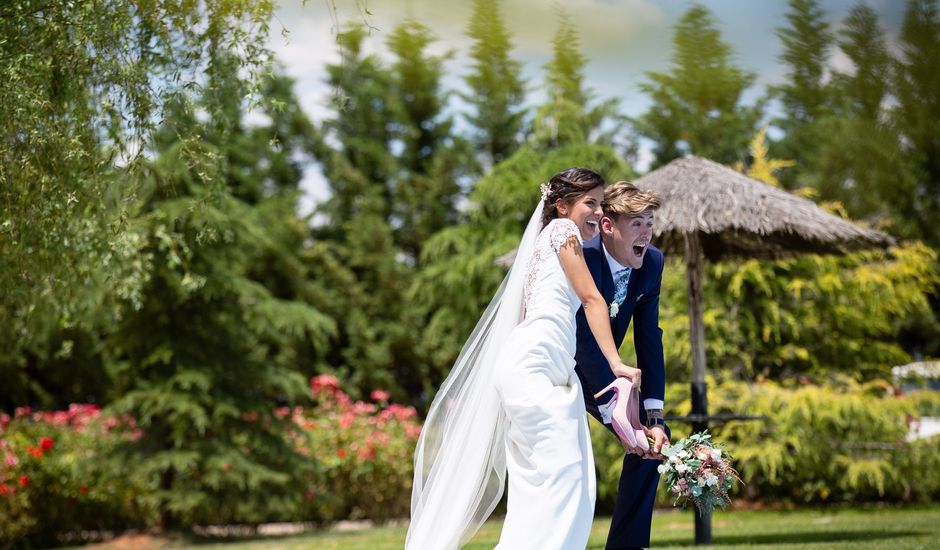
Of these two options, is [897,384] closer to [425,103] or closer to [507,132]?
[507,132]

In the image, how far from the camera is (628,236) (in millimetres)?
4688

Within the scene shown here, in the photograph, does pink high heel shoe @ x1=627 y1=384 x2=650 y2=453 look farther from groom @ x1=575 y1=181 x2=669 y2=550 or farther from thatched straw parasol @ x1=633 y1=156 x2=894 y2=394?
thatched straw parasol @ x1=633 y1=156 x2=894 y2=394

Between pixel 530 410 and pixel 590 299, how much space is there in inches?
21.5

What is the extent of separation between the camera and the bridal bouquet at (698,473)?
4.20m

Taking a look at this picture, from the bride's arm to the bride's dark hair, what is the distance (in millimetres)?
307

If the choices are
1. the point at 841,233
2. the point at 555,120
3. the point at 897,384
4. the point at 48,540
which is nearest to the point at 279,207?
the point at 555,120

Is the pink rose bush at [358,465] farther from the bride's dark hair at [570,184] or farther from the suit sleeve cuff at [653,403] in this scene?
the bride's dark hair at [570,184]

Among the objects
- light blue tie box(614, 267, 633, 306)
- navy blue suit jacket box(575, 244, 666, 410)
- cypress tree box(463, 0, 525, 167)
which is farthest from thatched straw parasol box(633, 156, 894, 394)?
cypress tree box(463, 0, 525, 167)

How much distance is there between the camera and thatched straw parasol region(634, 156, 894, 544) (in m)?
8.39

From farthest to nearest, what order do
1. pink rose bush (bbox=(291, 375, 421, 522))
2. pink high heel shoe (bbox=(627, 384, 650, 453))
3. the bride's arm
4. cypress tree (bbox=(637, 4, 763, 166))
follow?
cypress tree (bbox=(637, 4, 763, 166))
pink rose bush (bbox=(291, 375, 421, 522))
pink high heel shoe (bbox=(627, 384, 650, 453))
the bride's arm

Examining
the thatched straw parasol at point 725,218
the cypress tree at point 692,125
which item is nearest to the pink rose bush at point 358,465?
the thatched straw parasol at point 725,218

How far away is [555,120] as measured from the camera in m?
20.2

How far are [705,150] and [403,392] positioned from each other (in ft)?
26.3

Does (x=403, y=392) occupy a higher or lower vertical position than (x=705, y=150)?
lower
